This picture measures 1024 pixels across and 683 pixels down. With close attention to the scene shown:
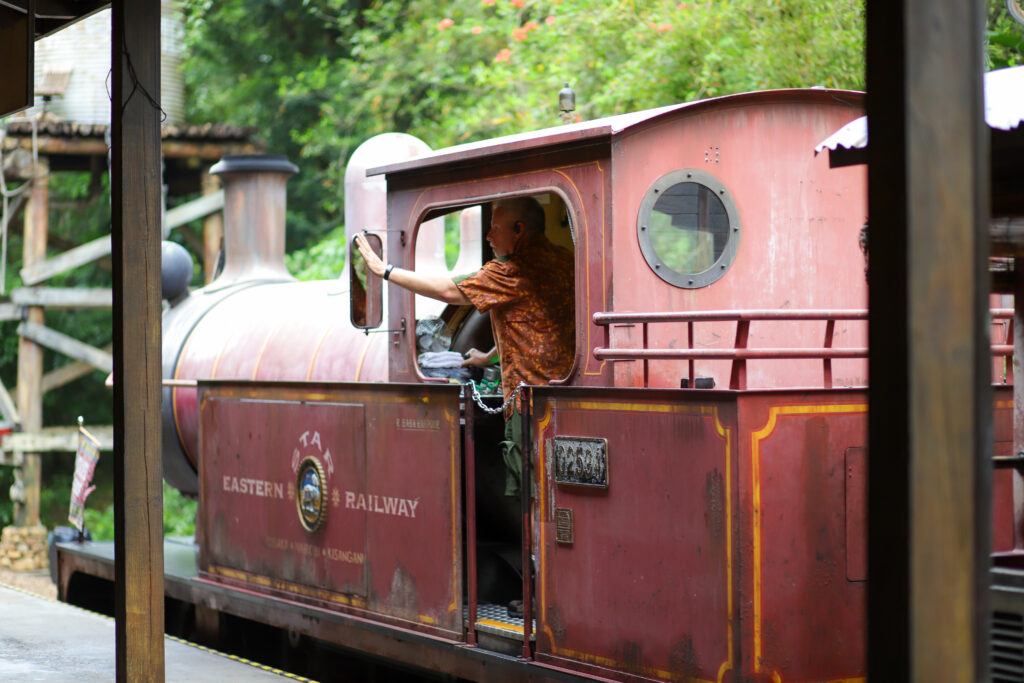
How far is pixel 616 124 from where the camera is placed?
5.16 meters

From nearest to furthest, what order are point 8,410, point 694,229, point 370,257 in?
point 694,229, point 370,257, point 8,410

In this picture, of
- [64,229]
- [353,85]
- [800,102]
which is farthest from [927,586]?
[64,229]

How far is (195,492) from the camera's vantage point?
9.67 m

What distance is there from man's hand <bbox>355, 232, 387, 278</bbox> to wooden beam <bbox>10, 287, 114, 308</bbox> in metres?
8.34

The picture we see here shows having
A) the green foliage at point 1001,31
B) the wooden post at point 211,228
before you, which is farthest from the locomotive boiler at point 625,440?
the wooden post at point 211,228

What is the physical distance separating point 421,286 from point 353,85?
13.4 metres

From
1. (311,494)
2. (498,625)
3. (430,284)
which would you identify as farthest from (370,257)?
(498,625)

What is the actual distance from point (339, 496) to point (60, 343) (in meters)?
7.91

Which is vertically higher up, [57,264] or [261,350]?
[57,264]

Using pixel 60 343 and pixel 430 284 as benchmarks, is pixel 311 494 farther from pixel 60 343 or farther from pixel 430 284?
pixel 60 343

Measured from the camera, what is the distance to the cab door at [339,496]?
5.98 m

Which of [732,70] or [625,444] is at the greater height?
[732,70]

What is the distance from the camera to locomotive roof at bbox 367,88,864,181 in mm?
5195

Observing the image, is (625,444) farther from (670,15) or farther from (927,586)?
(670,15)
